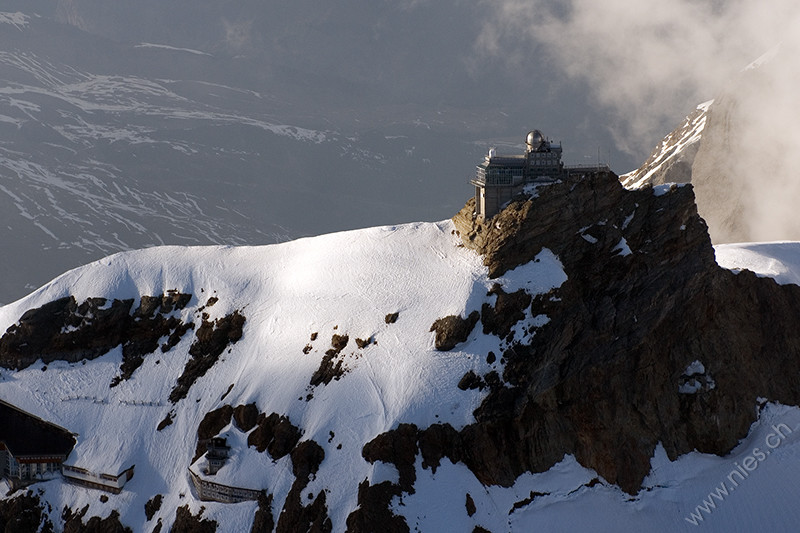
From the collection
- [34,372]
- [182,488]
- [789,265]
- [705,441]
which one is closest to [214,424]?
[182,488]

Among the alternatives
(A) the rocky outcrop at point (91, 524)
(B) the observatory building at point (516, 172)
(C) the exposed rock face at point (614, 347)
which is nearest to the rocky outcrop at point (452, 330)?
(C) the exposed rock face at point (614, 347)

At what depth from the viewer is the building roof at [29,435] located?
11412 centimetres

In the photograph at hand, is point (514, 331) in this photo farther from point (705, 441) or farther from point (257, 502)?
point (257, 502)

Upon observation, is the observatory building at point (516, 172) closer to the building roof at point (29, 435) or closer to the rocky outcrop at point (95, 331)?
the rocky outcrop at point (95, 331)

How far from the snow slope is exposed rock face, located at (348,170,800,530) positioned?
1.81m

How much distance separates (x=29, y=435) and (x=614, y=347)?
73110 mm

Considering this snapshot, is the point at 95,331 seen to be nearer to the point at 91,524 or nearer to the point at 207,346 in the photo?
the point at 207,346

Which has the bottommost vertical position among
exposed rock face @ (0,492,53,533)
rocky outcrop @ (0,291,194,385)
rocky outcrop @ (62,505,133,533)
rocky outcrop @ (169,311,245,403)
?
rocky outcrop @ (62,505,133,533)

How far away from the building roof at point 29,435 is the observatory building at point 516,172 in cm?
6016

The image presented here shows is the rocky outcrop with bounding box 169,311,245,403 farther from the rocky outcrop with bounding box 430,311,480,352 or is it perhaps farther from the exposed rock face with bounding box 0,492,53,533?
the rocky outcrop with bounding box 430,311,480,352

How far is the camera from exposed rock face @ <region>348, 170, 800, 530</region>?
101000 millimetres

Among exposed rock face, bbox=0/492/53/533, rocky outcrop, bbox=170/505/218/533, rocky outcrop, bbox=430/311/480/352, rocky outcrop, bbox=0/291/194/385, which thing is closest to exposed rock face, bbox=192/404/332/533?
rocky outcrop, bbox=170/505/218/533

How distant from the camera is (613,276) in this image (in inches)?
4348

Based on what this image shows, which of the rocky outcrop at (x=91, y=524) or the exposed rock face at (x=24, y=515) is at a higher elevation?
the exposed rock face at (x=24, y=515)
